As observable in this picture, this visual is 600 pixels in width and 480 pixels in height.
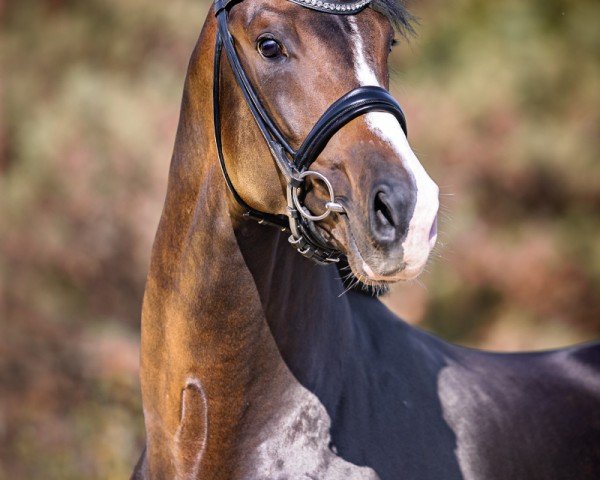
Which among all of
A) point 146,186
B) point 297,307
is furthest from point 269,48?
point 146,186

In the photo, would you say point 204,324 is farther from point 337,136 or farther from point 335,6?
point 335,6

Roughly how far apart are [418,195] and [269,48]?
24.2 inches

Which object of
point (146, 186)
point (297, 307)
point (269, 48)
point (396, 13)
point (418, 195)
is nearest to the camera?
point (418, 195)

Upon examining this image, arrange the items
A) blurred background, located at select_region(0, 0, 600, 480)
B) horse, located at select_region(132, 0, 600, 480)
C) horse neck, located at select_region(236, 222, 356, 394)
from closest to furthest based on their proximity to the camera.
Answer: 1. horse, located at select_region(132, 0, 600, 480)
2. horse neck, located at select_region(236, 222, 356, 394)
3. blurred background, located at select_region(0, 0, 600, 480)

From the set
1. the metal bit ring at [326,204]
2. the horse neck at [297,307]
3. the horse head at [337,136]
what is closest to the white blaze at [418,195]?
the horse head at [337,136]

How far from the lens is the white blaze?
208 cm

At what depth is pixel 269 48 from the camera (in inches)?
93.4

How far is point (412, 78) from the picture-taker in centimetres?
1280

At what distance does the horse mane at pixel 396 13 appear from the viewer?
8.02ft

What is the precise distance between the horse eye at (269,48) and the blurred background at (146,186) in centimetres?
484

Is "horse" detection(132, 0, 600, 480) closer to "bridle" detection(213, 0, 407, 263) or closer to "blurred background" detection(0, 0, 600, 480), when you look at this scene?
"bridle" detection(213, 0, 407, 263)

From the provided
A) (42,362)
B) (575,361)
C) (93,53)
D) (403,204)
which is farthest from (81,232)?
(403,204)

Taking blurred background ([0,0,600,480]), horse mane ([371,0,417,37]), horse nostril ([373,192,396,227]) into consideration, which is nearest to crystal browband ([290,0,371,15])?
horse mane ([371,0,417,37])

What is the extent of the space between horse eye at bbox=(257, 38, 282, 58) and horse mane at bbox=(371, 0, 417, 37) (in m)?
0.30
